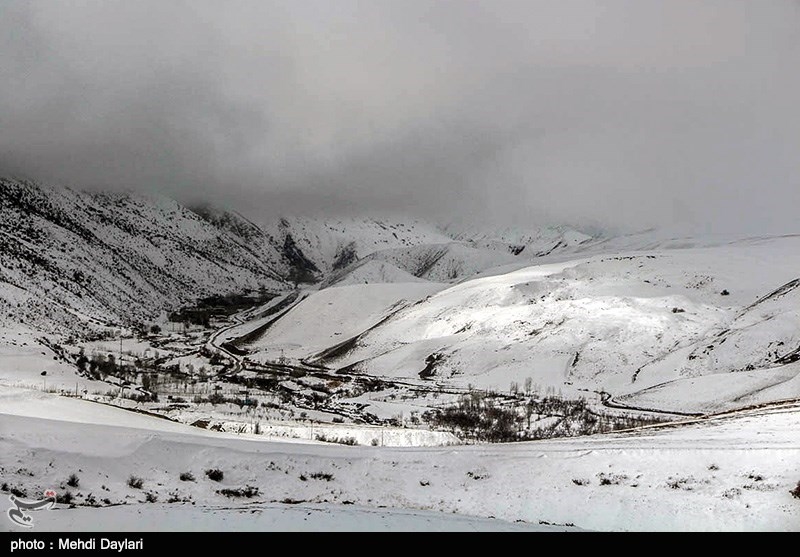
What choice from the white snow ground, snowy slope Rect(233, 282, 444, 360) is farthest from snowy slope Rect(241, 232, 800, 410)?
the white snow ground

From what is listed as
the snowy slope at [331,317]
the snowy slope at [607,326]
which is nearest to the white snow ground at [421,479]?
the snowy slope at [607,326]

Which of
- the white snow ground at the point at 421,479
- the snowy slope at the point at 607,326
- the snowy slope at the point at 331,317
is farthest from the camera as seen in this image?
the snowy slope at the point at 331,317

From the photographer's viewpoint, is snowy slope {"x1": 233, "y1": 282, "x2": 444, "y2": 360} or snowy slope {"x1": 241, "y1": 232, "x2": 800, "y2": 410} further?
snowy slope {"x1": 233, "y1": 282, "x2": 444, "y2": 360}

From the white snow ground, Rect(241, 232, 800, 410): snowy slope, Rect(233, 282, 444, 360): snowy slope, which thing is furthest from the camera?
Rect(233, 282, 444, 360): snowy slope

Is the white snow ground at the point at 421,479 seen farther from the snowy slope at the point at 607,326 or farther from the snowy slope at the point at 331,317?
the snowy slope at the point at 331,317

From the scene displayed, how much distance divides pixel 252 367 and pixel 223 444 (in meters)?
90.8

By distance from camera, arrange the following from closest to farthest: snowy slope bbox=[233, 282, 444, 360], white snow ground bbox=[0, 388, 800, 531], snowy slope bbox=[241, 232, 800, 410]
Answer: white snow ground bbox=[0, 388, 800, 531]
snowy slope bbox=[241, 232, 800, 410]
snowy slope bbox=[233, 282, 444, 360]

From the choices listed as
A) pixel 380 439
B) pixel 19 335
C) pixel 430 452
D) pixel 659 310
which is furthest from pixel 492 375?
pixel 430 452

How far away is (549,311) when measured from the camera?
109 m

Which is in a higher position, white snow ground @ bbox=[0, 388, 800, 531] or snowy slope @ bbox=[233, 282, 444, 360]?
snowy slope @ bbox=[233, 282, 444, 360]

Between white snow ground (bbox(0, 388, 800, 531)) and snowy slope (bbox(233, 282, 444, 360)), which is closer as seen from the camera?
white snow ground (bbox(0, 388, 800, 531))

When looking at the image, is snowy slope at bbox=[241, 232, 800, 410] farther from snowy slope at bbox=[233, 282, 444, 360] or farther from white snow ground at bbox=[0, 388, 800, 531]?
white snow ground at bbox=[0, 388, 800, 531]

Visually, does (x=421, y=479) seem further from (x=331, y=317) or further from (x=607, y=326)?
(x=331, y=317)

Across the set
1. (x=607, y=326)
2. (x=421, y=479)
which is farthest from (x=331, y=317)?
(x=421, y=479)
